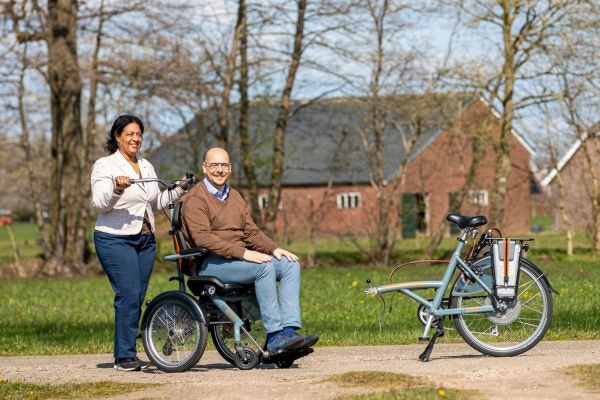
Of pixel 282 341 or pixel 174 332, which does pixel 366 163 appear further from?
pixel 282 341

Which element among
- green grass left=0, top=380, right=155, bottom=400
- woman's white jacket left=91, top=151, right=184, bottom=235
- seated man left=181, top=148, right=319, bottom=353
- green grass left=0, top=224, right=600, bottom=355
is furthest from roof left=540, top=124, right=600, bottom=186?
green grass left=0, top=380, right=155, bottom=400

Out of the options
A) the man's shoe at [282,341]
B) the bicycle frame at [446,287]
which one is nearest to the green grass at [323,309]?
the bicycle frame at [446,287]

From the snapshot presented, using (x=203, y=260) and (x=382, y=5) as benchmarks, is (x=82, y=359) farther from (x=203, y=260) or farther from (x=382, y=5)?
(x=382, y=5)

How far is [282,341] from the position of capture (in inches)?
339

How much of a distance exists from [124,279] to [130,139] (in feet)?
3.56

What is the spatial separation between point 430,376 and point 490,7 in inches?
915

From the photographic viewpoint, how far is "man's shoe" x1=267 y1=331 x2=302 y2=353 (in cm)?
854

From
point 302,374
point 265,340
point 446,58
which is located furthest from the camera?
point 446,58

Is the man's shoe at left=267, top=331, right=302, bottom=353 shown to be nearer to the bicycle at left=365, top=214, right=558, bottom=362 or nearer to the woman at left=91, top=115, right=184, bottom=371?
the bicycle at left=365, top=214, right=558, bottom=362

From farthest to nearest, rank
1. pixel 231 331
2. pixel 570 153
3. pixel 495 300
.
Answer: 1. pixel 570 153
2. pixel 231 331
3. pixel 495 300

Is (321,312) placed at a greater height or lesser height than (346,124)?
lesser

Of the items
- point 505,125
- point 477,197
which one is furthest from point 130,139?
point 477,197

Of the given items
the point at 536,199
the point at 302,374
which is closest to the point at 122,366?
the point at 302,374

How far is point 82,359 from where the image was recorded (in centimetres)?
1026
